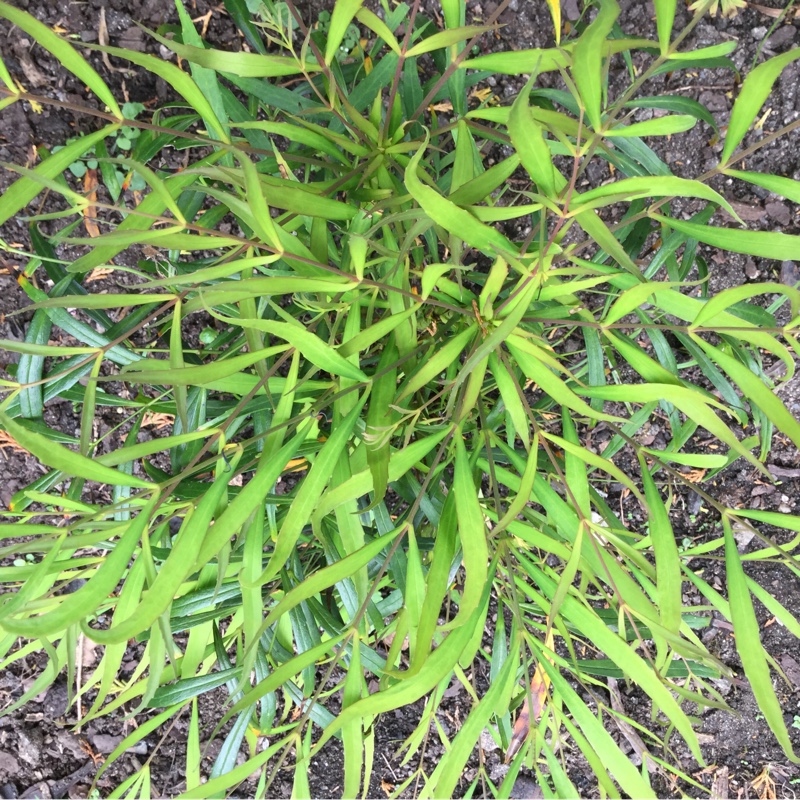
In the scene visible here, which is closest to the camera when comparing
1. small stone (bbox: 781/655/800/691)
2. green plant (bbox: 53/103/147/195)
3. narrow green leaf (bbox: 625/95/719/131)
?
narrow green leaf (bbox: 625/95/719/131)

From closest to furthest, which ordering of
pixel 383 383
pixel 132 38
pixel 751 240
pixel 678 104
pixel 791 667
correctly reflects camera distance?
pixel 751 240
pixel 383 383
pixel 678 104
pixel 132 38
pixel 791 667

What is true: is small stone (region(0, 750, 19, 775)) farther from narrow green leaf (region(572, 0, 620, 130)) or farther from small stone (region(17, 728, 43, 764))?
narrow green leaf (region(572, 0, 620, 130))

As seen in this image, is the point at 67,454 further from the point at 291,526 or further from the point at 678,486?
the point at 678,486

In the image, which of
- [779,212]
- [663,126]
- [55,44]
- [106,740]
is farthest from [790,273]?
[106,740]

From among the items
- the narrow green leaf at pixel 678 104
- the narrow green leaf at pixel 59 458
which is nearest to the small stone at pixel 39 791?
the narrow green leaf at pixel 59 458

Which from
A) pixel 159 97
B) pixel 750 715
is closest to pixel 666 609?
pixel 750 715

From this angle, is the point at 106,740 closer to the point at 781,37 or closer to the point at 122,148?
the point at 122,148

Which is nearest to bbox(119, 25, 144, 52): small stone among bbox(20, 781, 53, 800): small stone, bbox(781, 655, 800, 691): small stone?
bbox(20, 781, 53, 800): small stone

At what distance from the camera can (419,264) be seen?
81 cm

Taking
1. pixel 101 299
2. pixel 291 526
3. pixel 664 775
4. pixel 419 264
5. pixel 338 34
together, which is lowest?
pixel 664 775

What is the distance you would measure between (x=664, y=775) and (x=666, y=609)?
945mm

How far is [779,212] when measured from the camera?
44.3 inches

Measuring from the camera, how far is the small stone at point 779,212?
1124mm

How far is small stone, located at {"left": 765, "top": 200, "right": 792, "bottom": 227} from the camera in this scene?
1.12 m
